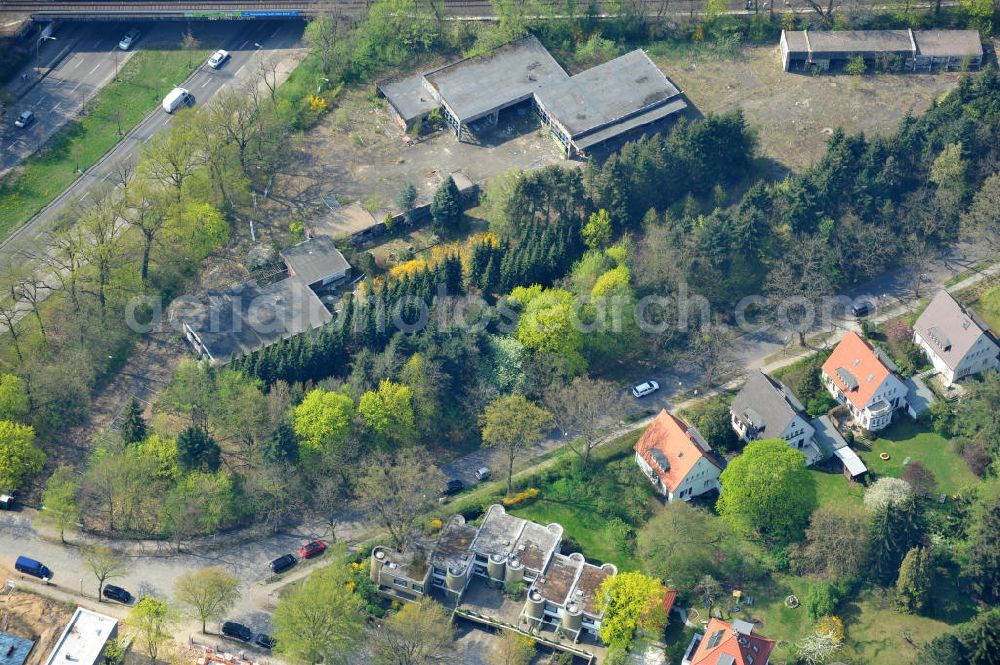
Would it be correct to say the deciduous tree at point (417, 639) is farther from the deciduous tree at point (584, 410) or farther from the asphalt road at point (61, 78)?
the asphalt road at point (61, 78)

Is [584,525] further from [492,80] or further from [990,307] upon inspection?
[492,80]

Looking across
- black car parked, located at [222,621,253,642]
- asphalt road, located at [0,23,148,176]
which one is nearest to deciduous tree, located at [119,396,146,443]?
black car parked, located at [222,621,253,642]

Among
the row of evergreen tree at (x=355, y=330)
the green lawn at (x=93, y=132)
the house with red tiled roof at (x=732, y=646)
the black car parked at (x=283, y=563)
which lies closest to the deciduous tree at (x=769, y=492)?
the house with red tiled roof at (x=732, y=646)

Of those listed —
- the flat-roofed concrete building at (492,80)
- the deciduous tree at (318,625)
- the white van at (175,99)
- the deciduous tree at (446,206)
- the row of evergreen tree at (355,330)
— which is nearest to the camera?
the deciduous tree at (318,625)

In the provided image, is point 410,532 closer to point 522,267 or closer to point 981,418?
point 522,267

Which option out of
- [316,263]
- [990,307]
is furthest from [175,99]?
[990,307]

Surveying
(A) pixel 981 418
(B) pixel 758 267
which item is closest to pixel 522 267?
(B) pixel 758 267

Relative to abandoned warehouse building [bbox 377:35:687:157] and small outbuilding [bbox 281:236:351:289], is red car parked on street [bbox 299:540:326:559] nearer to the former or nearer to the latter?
small outbuilding [bbox 281:236:351:289]
